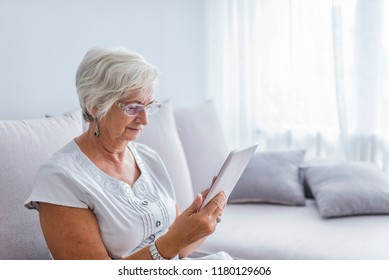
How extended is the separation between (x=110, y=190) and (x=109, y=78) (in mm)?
331

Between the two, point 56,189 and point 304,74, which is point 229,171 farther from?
point 304,74

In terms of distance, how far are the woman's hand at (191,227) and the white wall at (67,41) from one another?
3.29ft

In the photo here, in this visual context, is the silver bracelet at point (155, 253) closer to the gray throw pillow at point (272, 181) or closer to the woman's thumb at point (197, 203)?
the woman's thumb at point (197, 203)

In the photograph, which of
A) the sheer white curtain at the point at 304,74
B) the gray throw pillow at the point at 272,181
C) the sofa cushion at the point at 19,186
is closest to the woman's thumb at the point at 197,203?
the sofa cushion at the point at 19,186

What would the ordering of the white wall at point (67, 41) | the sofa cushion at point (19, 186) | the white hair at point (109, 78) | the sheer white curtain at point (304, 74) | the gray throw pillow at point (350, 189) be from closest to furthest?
the white hair at point (109, 78)
the sofa cushion at point (19, 186)
the white wall at point (67, 41)
the gray throw pillow at point (350, 189)
the sheer white curtain at point (304, 74)

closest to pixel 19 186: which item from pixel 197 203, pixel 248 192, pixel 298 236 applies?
pixel 197 203

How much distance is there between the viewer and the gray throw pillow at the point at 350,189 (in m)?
2.40

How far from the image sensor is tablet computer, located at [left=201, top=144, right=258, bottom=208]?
1530 millimetres

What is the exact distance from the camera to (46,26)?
7.62 feet

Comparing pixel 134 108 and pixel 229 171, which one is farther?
pixel 134 108

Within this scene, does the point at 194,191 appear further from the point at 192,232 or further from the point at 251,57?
the point at 192,232

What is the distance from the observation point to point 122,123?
168 cm
